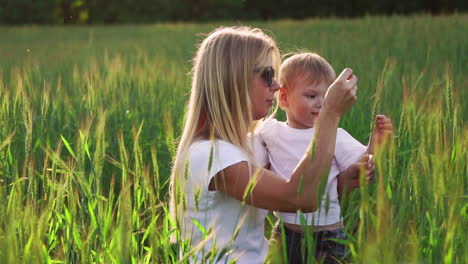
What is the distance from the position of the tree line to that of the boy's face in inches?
1119

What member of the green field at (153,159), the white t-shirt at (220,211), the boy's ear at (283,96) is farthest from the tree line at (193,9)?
the white t-shirt at (220,211)

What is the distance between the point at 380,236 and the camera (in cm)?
111

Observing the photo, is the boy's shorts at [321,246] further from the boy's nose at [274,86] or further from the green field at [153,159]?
the boy's nose at [274,86]

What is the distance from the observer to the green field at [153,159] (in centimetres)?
130

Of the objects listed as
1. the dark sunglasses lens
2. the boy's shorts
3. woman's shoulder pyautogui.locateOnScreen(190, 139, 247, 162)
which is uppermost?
the dark sunglasses lens

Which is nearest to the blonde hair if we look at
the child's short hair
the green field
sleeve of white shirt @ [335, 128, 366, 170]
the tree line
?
the green field

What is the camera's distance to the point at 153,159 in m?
1.47

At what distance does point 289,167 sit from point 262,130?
7.7 inches

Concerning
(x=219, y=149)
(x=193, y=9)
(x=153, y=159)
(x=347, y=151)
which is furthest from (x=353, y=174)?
(x=193, y=9)

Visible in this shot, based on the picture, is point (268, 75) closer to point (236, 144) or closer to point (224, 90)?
point (224, 90)

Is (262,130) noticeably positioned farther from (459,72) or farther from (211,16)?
(211,16)

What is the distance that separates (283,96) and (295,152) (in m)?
Result: 0.23

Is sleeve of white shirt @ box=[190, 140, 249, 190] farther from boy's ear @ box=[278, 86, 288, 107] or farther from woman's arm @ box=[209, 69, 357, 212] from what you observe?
boy's ear @ box=[278, 86, 288, 107]

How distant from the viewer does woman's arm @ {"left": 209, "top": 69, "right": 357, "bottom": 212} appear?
1602 mm
